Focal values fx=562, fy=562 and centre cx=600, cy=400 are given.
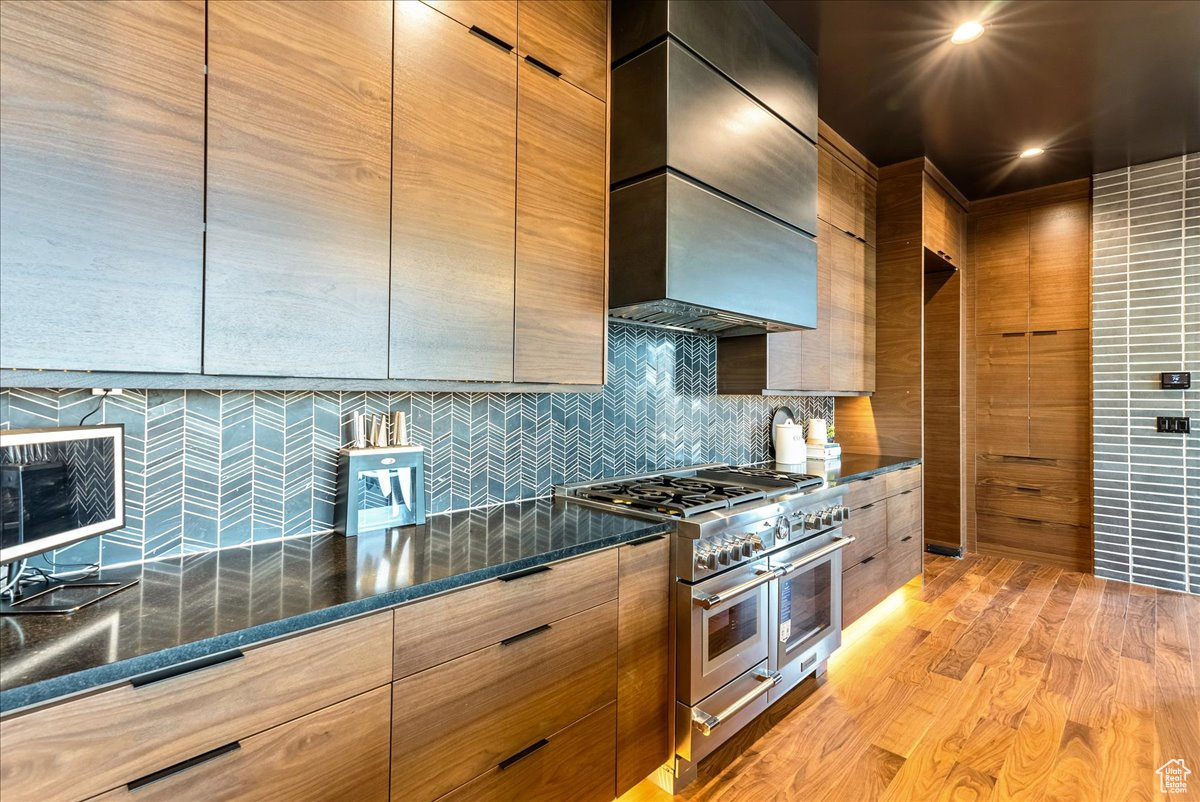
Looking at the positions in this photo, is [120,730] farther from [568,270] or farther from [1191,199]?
[1191,199]

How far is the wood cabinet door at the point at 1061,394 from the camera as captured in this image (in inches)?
156

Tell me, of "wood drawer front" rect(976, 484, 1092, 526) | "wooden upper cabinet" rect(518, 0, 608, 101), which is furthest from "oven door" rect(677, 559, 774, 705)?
"wood drawer front" rect(976, 484, 1092, 526)

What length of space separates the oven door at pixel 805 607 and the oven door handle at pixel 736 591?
39mm

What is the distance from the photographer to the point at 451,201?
1516 millimetres

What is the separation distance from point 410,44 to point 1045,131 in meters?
3.65

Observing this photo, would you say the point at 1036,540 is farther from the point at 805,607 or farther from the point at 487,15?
the point at 487,15

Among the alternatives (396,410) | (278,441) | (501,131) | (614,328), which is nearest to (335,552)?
(278,441)

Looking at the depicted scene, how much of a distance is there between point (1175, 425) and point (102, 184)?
5262 millimetres

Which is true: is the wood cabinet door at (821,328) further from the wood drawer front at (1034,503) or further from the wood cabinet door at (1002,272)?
the wood drawer front at (1034,503)

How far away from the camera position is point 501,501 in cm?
201

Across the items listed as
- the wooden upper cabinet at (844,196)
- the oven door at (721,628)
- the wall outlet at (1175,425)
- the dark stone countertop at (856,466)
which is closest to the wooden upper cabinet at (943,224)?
the wooden upper cabinet at (844,196)

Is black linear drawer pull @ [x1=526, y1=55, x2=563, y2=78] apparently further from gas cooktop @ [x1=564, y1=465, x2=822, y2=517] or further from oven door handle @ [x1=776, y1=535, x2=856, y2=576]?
oven door handle @ [x1=776, y1=535, x2=856, y2=576]

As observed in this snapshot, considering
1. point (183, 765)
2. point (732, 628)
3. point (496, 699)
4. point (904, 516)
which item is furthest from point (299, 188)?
point (904, 516)

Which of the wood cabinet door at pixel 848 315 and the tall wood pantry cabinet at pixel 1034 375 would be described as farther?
the tall wood pantry cabinet at pixel 1034 375
